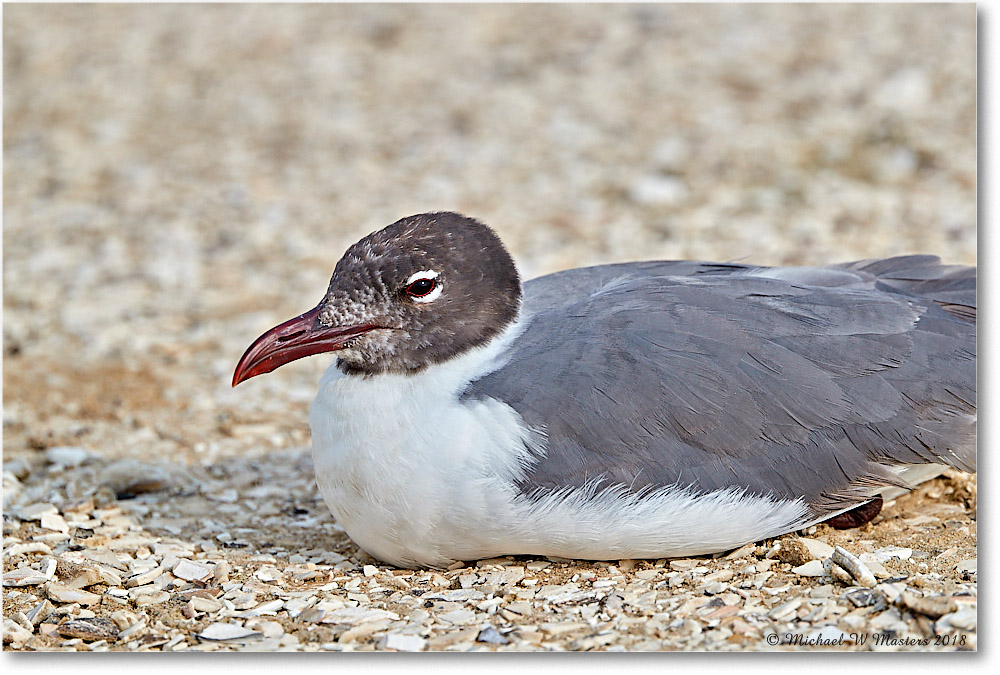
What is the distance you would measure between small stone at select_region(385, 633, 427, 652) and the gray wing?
71cm

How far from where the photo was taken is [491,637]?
4266mm

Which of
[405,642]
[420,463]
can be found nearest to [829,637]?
[405,642]

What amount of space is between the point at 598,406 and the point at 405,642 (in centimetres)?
116

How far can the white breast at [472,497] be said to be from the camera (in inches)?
181

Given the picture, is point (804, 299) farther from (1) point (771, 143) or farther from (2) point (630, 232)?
(1) point (771, 143)

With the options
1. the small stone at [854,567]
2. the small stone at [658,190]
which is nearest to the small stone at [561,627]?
the small stone at [854,567]

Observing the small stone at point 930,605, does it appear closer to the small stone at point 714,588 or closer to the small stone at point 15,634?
the small stone at point 714,588

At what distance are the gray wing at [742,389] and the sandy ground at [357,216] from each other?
421 mm

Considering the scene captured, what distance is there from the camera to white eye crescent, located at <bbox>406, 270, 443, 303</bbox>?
4.81 m

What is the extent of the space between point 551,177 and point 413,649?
6.17 metres

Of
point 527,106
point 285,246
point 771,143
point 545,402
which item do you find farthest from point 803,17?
point 545,402

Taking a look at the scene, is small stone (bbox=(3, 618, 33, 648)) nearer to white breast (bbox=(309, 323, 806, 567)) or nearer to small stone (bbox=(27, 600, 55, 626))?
small stone (bbox=(27, 600, 55, 626))

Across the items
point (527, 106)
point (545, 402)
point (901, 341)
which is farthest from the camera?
point (527, 106)

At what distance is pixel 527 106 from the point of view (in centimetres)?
1065
